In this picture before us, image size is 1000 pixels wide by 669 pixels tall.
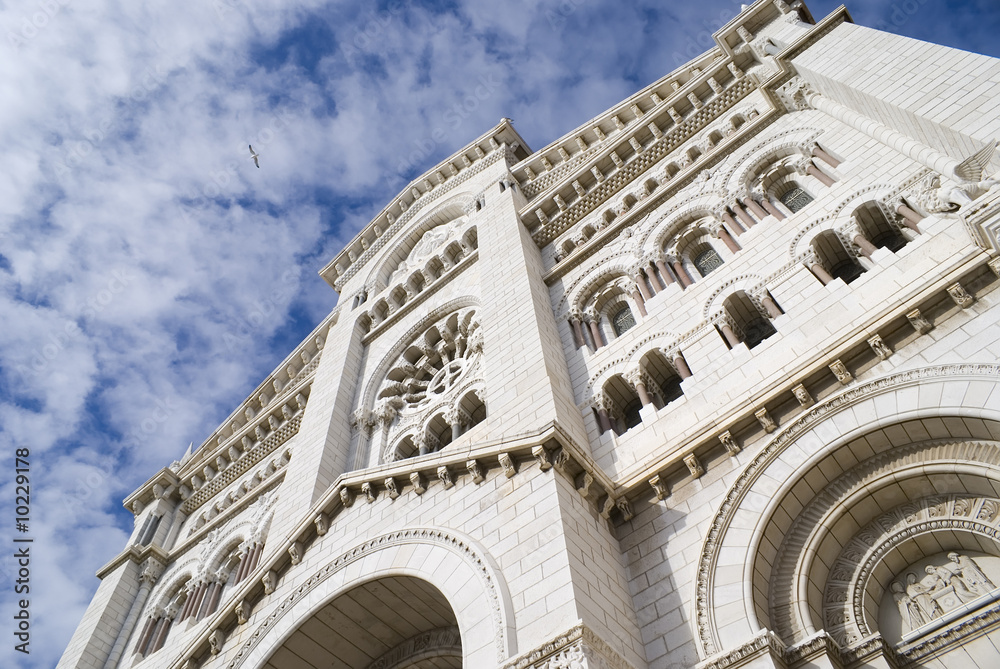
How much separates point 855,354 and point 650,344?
3877mm

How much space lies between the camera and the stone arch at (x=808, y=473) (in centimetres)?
765

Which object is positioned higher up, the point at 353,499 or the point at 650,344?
the point at 650,344

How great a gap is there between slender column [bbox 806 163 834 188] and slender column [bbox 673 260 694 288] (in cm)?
270

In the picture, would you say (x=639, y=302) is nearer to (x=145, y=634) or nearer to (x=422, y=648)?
(x=422, y=648)

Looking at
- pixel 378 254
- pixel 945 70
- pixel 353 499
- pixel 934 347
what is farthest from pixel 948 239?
pixel 378 254

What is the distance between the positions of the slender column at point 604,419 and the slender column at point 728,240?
3.71 metres

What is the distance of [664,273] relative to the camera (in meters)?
13.9

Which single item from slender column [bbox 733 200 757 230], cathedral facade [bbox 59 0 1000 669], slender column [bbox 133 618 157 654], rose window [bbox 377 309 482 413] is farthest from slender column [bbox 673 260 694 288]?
slender column [bbox 133 618 157 654]

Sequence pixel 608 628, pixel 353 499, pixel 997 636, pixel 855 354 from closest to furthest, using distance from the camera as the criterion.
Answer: pixel 997 636 → pixel 608 628 → pixel 855 354 → pixel 353 499

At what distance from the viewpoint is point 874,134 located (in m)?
11.9

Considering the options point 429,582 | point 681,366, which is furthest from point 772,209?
point 429,582

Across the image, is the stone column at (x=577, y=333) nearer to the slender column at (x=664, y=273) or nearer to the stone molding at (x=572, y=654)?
the slender column at (x=664, y=273)

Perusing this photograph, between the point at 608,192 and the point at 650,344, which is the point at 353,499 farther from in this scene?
the point at 608,192

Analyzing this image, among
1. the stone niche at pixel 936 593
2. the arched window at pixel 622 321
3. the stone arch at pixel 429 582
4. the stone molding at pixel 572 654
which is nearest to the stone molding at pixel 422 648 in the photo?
the stone arch at pixel 429 582
